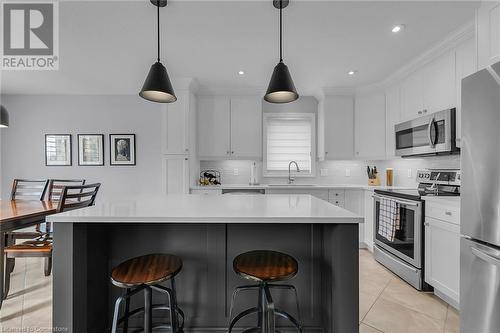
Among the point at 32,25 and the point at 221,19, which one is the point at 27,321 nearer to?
the point at 32,25

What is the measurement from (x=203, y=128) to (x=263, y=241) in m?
2.64

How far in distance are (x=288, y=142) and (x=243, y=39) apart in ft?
6.86

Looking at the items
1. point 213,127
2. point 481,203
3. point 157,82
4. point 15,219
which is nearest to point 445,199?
point 481,203

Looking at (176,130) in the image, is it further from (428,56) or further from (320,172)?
(428,56)

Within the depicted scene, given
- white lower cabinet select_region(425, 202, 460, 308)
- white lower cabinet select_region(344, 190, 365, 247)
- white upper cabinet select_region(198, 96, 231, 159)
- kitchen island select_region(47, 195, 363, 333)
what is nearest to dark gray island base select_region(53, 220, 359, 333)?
kitchen island select_region(47, 195, 363, 333)

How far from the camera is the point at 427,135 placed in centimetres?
264

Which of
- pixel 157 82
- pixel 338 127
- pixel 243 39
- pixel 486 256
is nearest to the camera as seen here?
pixel 486 256

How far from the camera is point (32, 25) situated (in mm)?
2180

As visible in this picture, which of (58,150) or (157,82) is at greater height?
(157,82)

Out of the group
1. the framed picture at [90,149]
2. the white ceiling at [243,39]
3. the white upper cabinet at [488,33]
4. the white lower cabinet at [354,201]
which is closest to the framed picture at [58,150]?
the framed picture at [90,149]

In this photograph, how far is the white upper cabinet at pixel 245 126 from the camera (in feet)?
12.9

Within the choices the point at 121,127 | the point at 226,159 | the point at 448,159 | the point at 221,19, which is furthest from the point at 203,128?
the point at 448,159

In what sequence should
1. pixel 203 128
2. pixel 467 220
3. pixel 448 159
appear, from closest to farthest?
pixel 467 220
pixel 448 159
pixel 203 128

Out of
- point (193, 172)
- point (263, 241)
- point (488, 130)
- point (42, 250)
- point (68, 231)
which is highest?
point (488, 130)
